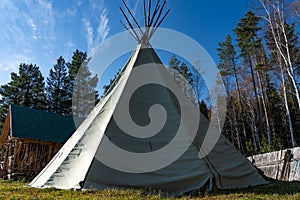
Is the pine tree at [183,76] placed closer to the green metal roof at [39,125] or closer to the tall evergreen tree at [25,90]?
the green metal roof at [39,125]

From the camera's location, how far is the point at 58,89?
84.1 feet

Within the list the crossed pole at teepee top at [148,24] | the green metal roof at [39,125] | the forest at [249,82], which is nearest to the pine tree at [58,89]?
the forest at [249,82]

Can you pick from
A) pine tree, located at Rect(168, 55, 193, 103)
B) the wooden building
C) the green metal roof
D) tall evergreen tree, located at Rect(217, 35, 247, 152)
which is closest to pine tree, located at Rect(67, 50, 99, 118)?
pine tree, located at Rect(168, 55, 193, 103)

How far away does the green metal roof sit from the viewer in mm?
11954

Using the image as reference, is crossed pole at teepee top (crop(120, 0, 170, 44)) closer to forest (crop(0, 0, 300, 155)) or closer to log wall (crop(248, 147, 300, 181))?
log wall (crop(248, 147, 300, 181))

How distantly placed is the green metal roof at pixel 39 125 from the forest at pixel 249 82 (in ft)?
32.6

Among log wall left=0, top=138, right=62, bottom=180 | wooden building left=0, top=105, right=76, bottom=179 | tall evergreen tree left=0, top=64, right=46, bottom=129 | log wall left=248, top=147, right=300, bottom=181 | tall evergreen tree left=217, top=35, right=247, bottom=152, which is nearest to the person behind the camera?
log wall left=248, top=147, right=300, bottom=181

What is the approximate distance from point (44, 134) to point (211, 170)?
1067cm

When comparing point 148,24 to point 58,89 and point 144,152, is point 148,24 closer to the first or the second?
point 144,152

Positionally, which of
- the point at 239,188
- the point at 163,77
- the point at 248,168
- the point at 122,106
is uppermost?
the point at 163,77

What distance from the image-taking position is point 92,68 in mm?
25312

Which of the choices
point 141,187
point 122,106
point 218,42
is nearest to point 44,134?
point 122,106

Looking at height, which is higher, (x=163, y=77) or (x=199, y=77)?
(x=199, y=77)

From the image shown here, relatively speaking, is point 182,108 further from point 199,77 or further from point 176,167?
point 199,77
